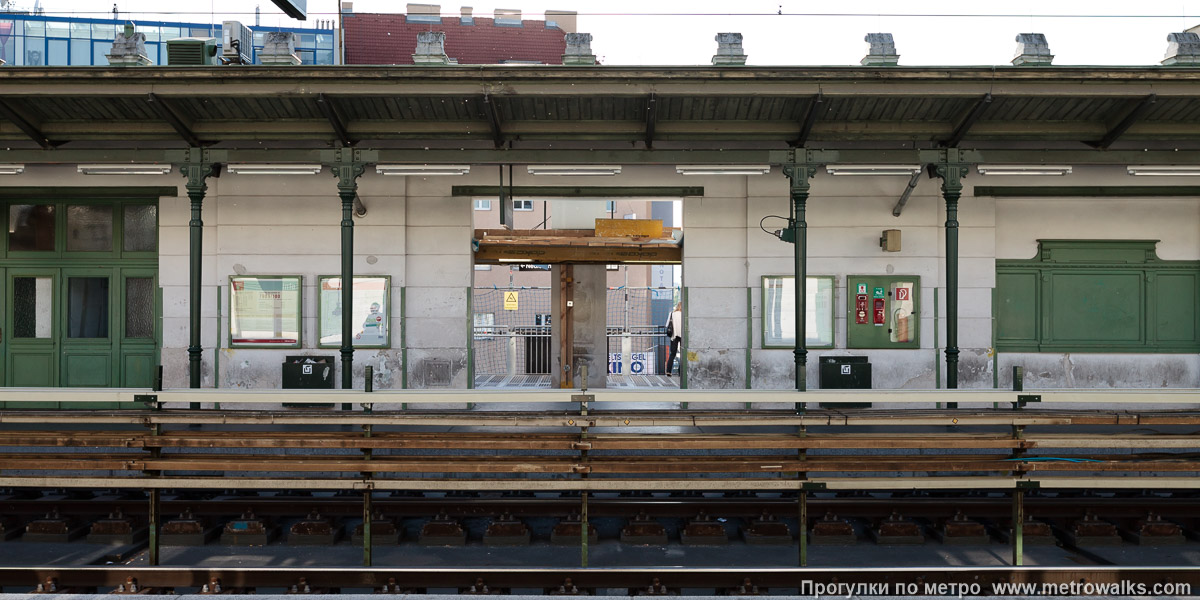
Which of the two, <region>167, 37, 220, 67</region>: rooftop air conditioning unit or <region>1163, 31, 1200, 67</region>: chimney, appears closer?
<region>1163, 31, 1200, 67</region>: chimney

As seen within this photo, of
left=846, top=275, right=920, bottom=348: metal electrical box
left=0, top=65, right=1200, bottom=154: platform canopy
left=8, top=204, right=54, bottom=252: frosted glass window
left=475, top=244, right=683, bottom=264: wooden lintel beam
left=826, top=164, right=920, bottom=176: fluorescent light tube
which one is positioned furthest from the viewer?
left=475, top=244, right=683, bottom=264: wooden lintel beam

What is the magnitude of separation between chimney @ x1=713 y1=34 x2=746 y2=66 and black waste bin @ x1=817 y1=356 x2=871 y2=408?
573cm

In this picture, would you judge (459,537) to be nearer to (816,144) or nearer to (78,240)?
(816,144)

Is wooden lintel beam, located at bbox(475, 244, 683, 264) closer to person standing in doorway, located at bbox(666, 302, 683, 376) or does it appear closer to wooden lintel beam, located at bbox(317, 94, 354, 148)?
wooden lintel beam, located at bbox(317, 94, 354, 148)

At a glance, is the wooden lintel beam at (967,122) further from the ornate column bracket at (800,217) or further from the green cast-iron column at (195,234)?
the green cast-iron column at (195,234)

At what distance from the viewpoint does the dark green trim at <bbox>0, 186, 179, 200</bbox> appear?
1286 cm

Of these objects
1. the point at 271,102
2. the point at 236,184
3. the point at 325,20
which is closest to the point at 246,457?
the point at 271,102

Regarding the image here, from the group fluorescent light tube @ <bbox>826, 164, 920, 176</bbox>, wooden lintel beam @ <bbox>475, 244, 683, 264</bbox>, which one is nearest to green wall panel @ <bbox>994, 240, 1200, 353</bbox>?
fluorescent light tube @ <bbox>826, 164, 920, 176</bbox>

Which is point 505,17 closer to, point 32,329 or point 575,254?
point 575,254

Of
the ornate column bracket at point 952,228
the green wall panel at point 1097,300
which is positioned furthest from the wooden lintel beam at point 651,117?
the green wall panel at point 1097,300

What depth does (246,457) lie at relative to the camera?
629 cm

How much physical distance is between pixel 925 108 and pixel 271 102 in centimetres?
1027

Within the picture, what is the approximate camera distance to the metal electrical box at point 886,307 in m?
12.9

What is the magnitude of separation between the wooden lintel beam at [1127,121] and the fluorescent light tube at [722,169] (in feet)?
17.7
